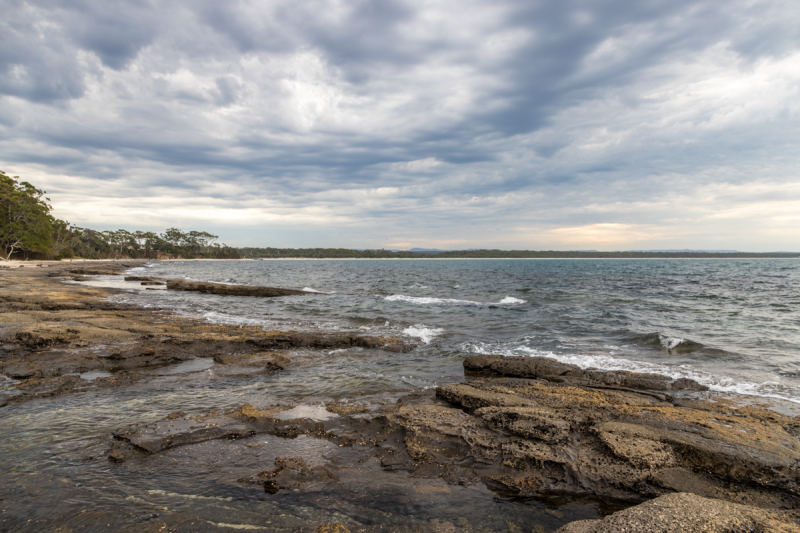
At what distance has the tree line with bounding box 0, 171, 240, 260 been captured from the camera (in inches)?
2312

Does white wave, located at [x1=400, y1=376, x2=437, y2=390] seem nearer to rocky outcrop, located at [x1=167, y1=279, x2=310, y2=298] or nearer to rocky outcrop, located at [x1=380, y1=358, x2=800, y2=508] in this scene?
rocky outcrop, located at [x1=380, y1=358, x2=800, y2=508]

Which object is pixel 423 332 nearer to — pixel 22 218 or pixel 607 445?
pixel 607 445

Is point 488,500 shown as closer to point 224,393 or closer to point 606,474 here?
point 606,474

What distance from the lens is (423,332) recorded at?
15367 mm

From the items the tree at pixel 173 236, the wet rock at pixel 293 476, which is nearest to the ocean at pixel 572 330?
the wet rock at pixel 293 476

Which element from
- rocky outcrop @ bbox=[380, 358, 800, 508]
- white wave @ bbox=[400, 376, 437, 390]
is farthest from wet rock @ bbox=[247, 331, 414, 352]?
rocky outcrop @ bbox=[380, 358, 800, 508]

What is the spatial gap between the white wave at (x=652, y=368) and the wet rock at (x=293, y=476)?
27.7 ft

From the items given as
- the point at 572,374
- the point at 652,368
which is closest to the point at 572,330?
the point at 652,368

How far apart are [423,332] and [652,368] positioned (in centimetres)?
818

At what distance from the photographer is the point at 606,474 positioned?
4.52 meters

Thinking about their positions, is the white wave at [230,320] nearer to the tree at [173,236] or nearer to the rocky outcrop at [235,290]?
the rocky outcrop at [235,290]

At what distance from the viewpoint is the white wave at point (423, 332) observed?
46.7 feet

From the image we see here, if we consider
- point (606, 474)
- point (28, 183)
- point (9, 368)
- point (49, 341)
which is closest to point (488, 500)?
point (606, 474)

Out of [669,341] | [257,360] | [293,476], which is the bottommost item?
[669,341]
